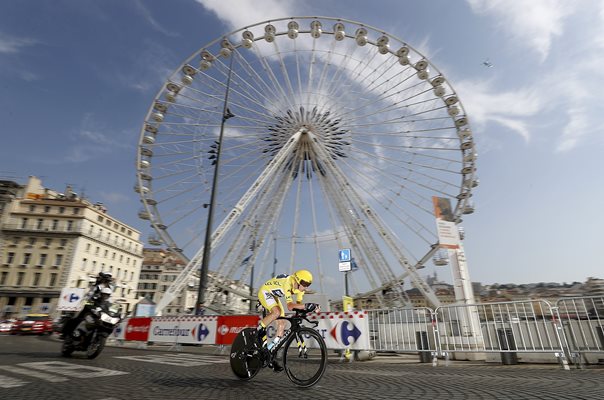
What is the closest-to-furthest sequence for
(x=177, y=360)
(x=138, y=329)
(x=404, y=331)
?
(x=177, y=360) < (x=404, y=331) < (x=138, y=329)

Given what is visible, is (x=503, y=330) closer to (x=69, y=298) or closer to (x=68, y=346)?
(x=68, y=346)

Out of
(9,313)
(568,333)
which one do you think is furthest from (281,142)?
(9,313)

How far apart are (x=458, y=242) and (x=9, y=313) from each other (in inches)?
2092

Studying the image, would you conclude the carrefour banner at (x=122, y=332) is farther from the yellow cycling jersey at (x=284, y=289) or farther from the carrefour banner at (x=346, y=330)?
the yellow cycling jersey at (x=284, y=289)

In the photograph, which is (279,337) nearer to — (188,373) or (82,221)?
(188,373)

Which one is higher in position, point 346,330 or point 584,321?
point 584,321

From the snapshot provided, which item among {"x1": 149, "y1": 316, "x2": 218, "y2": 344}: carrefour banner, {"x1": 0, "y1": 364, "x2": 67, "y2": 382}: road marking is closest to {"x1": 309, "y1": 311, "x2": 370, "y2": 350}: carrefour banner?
{"x1": 149, "y1": 316, "x2": 218, "y2": 344}: carrefour banner

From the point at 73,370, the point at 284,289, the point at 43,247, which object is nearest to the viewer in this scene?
the point at 284,289

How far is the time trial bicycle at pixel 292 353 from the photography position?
3912mm

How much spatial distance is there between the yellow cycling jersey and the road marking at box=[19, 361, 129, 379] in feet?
9.09

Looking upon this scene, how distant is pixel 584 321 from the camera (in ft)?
23.5

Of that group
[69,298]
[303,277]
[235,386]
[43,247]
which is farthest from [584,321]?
[43,247]

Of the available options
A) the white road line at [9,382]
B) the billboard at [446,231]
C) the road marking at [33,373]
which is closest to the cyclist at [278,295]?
the road marking at [33,373]

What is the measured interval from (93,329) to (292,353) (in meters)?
5.05
